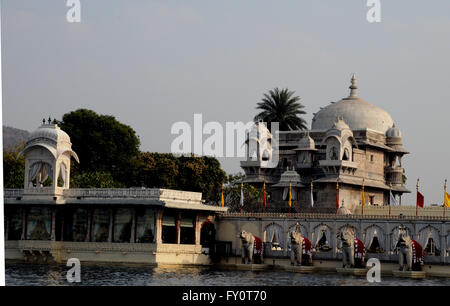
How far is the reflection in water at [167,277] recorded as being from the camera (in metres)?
44.2

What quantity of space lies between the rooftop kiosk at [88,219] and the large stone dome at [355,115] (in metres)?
19.9

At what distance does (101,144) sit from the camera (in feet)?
279

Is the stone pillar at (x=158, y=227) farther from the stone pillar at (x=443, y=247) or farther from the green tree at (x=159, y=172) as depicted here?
the green tree at (x=159, y=172)

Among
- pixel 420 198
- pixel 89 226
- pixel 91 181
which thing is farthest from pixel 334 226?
pixel 91 181

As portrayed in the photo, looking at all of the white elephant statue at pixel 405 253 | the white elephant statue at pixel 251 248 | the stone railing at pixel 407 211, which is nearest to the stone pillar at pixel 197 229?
the white elephant statue at pixel 251 248

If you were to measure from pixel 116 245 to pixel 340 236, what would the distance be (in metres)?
15.1

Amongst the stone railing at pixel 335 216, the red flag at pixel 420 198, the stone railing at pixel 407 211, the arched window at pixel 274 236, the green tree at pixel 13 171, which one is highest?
the green tree at pixel 13 171

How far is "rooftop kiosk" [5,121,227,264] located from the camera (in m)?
57.8

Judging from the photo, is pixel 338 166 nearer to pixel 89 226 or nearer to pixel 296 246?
pixel 296 246

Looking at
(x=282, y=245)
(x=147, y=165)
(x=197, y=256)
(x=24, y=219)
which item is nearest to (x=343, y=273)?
(x=282, y=245)

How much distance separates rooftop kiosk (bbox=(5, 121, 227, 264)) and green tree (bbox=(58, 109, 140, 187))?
23967mm

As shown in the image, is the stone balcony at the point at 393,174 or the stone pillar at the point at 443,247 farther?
the stone balcony at the point at 393,174

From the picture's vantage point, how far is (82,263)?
190 ft

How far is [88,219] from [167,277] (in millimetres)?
13021
